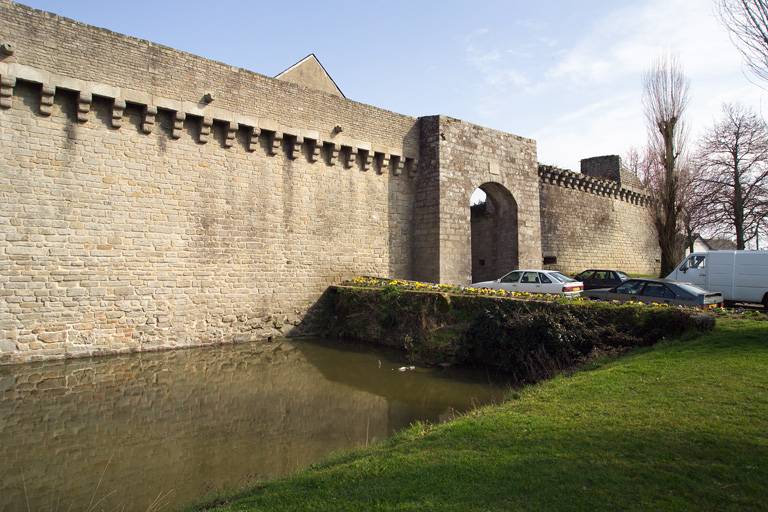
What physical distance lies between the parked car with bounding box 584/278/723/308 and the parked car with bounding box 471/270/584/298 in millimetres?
1480

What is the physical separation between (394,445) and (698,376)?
12.0 ft

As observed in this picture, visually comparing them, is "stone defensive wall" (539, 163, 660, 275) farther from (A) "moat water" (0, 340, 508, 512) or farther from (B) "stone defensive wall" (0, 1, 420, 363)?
(A) "moat water" (0, 340, 508, 512)

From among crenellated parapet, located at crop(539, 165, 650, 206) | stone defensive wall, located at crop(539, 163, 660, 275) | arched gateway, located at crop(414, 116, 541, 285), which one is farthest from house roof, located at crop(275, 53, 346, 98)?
stone defensive wall, located at crop(539, 163, 660, 275)

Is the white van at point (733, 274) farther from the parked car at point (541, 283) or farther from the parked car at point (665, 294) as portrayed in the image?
the parked car at point (541, 283)

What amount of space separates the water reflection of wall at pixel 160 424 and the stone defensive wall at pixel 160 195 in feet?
4.47

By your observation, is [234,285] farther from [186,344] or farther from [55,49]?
[55,49]

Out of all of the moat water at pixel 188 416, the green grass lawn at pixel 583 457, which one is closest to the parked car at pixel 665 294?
the moat water at pixel 188 416

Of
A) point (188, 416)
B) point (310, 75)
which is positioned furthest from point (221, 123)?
point (310, 75)

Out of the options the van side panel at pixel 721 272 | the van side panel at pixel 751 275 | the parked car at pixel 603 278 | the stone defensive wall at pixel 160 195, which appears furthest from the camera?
the parked car at pixel 603 278

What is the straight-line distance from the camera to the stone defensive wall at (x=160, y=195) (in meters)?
9.55

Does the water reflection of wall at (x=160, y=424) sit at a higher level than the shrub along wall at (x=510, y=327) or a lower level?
lower

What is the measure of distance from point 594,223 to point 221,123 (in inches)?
680

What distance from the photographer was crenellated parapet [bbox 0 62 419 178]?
31.7 ft

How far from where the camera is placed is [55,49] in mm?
9828
